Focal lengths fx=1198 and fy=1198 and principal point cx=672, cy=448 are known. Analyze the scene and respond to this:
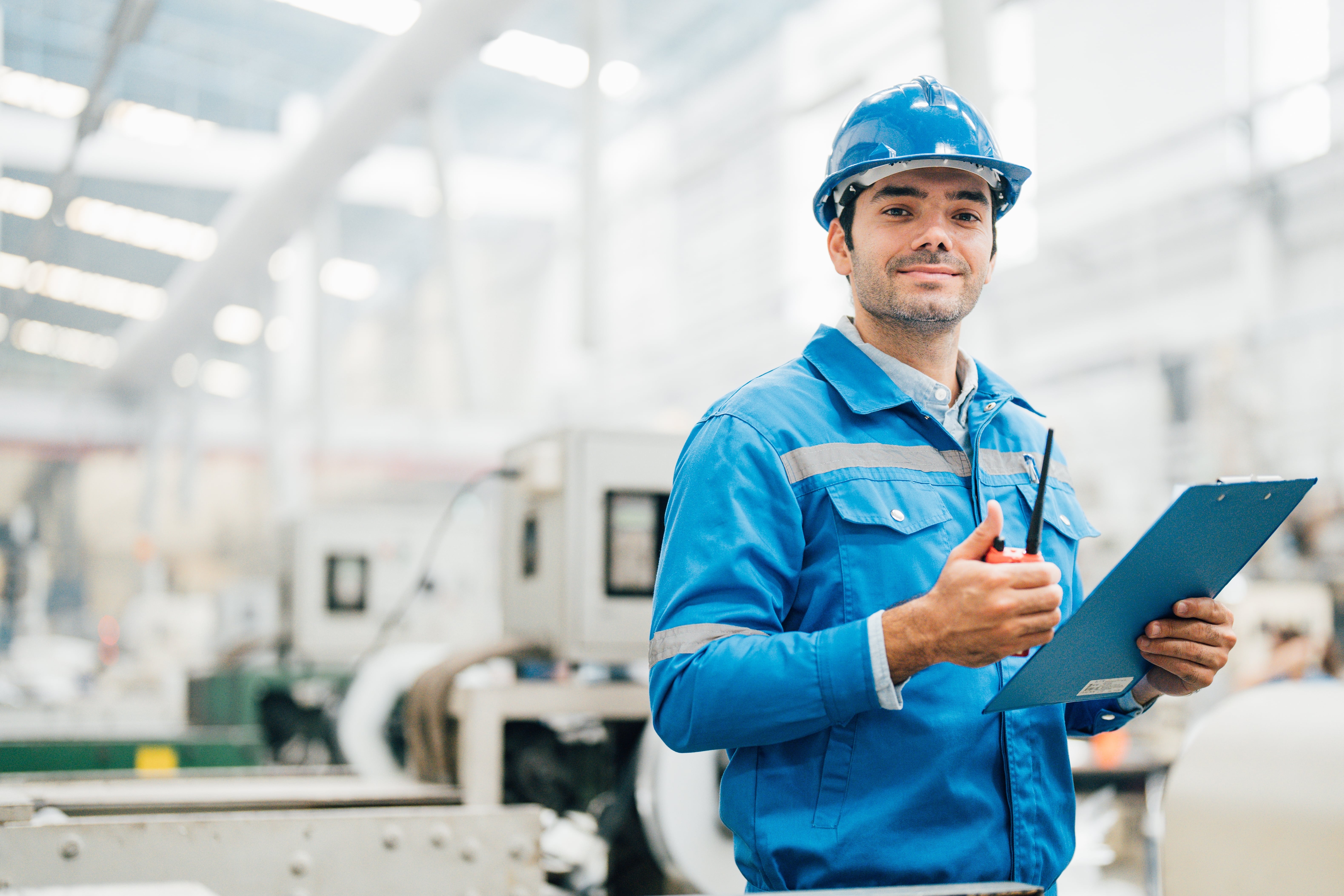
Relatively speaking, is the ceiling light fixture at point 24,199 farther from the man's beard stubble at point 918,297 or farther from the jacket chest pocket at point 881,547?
the jacket chest pocket at point 881,547

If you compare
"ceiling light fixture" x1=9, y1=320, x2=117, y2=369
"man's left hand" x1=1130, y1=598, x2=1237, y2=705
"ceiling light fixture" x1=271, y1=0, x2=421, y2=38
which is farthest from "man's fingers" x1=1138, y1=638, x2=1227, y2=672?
"ceiling light fixture" x1=9, y1=320, x2=117, y2=369

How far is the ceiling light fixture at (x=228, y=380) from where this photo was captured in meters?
12.6

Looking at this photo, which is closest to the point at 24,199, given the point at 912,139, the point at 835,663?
the point at 912,139

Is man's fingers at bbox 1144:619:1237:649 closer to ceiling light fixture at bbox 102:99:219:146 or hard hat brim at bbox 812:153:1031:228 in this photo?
hard hat brim at bbox 812:153:1031:228

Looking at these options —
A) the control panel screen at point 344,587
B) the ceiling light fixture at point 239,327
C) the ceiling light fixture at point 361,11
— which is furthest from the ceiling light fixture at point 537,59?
the control panel screen at point 344,587

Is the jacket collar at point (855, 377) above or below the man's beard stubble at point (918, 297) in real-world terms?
below

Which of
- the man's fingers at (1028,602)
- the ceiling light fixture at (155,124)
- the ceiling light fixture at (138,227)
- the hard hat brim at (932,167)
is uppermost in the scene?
the ceiling light fixture at (155,124)

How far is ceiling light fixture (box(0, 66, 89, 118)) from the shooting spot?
26.0 feet

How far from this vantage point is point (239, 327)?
11.9 m

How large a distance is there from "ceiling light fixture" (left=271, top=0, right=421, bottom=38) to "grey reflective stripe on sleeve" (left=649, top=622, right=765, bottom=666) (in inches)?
226

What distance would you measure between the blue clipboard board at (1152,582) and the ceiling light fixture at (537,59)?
7.17 m

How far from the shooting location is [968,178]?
134 centimetres

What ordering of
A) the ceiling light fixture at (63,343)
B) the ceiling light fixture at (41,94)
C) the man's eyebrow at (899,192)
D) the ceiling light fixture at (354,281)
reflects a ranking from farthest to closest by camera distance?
1. the ceiling light fixture at (354,281)
2. the ceiling light fixture at (63,343)
3. the ceiling light fixture at (41,94)
4. the man's eyebrow at (899,192)

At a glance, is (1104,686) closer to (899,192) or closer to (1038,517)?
(1038,517)
